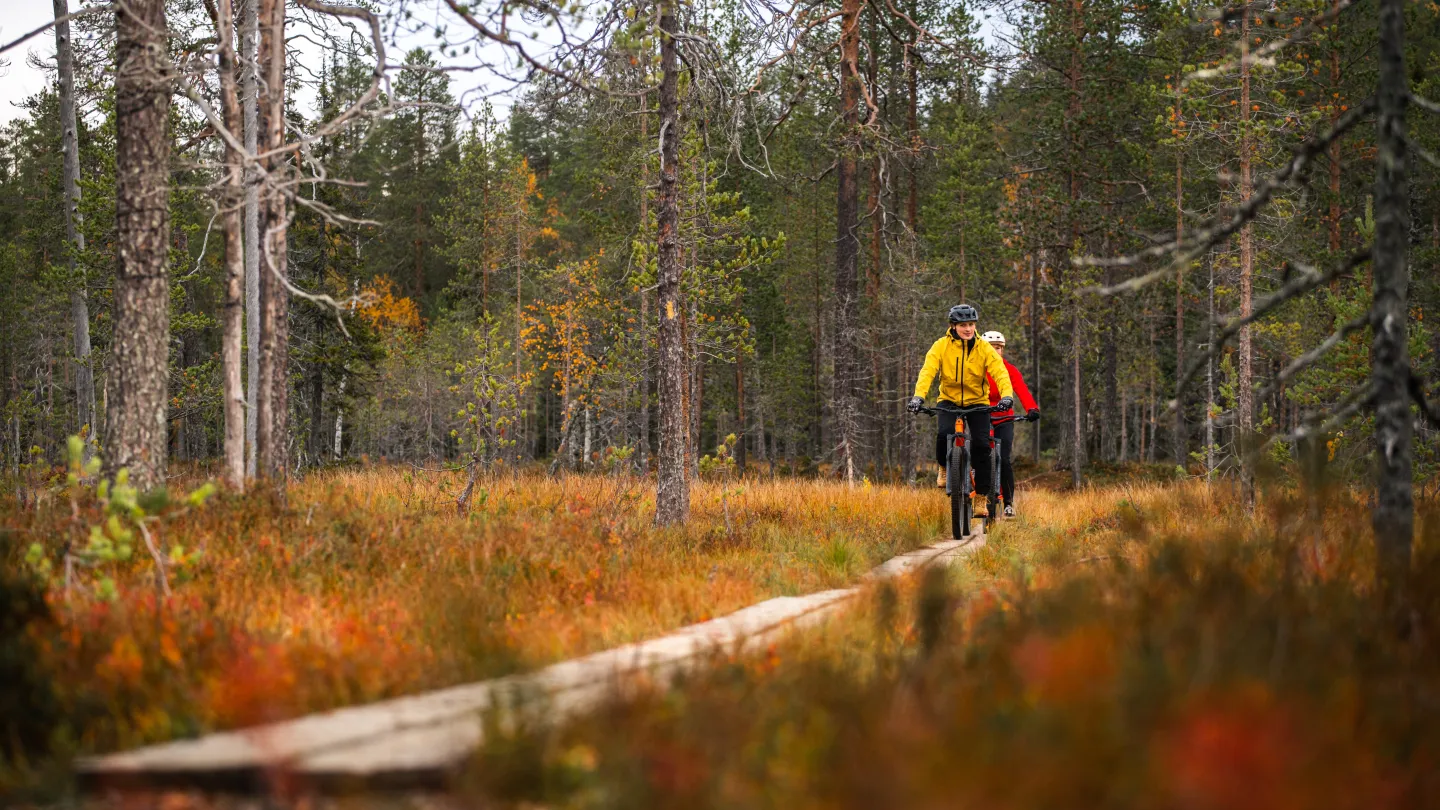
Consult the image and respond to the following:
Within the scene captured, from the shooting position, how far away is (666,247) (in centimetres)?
962

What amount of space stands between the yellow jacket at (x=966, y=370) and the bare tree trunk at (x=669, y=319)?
2.58 meters

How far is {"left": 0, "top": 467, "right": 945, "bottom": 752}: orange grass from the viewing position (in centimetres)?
361

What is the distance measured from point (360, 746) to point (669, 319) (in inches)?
269

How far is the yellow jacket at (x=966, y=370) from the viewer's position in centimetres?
994

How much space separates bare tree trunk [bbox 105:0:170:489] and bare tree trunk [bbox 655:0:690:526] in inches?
171

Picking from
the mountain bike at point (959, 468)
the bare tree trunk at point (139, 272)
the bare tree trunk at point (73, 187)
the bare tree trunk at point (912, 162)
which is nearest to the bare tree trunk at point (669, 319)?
the mountain bike at point (959, 468)

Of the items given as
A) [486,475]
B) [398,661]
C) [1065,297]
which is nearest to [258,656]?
[398,661]

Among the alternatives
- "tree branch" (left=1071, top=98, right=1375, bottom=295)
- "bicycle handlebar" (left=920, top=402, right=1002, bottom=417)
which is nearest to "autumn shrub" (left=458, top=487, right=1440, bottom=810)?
"tree branch" (left=1071, top=98, right=1375, bottom=295)

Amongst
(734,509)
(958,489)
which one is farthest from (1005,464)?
(734,509)

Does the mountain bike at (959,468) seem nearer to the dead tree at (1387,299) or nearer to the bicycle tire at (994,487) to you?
the bicycle tire at (994,487)

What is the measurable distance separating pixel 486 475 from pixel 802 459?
26337 millimetres

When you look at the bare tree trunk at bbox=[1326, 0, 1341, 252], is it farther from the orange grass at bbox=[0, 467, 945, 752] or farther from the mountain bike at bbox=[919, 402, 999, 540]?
the orange grass at bbox=[0, 467, 945, 752]

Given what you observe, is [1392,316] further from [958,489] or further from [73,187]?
[73,187]

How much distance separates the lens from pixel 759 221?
3109 cm
